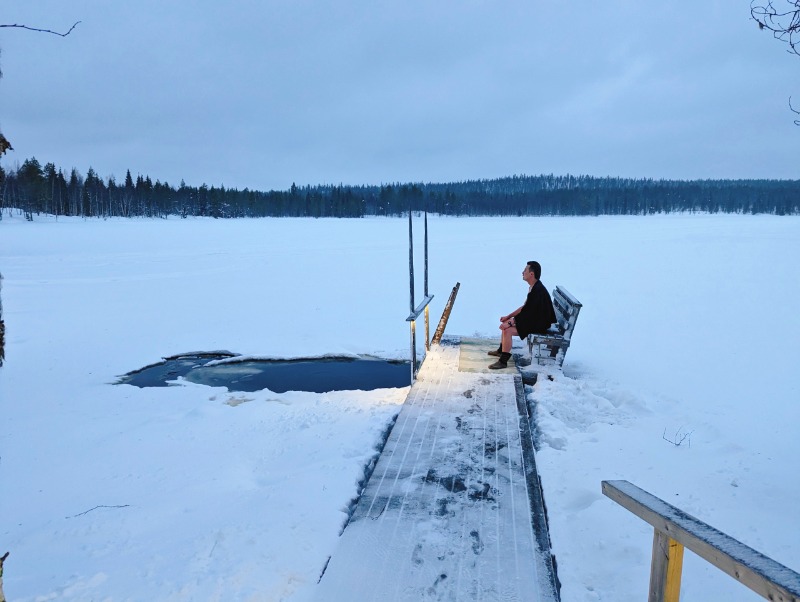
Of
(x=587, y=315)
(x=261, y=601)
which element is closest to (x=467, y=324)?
(x=587, y=315)

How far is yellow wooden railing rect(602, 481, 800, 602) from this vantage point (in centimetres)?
176

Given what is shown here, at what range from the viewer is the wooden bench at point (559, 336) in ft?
24.8

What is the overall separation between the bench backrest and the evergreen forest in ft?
178

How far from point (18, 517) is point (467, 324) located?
9.06 metres

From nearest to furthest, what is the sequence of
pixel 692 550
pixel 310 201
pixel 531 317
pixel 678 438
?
pixel 692 550 < pixel 678 438 < pixel 531 317 < pixel 310 201

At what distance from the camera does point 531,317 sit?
7.58 metres

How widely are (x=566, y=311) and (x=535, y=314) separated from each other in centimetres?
71

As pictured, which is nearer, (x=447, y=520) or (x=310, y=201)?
(x=447, y=520)

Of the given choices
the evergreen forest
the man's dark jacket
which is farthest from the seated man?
the evergreen forest

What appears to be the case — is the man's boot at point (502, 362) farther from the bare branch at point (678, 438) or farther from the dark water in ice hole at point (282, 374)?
the bare branch at point (678, 438)

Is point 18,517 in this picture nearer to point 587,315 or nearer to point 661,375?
point 661,375

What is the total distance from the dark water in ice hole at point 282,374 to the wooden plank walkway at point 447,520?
2.46 meters

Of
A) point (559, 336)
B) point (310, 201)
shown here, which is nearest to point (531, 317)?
point (559, 336)

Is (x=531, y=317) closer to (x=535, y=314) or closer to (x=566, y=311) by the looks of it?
(x=535, y=314)
